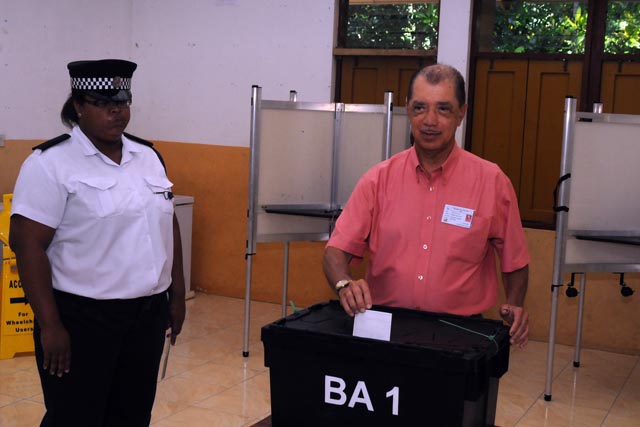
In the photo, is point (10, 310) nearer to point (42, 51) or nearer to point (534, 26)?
point (42, 51)

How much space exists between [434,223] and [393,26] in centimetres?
363

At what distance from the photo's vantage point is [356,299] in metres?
1.68

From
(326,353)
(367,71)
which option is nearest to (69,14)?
(367,71)

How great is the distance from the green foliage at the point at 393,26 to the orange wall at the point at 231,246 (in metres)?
1.12

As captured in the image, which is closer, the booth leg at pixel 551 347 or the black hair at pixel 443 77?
the black hair at pixel 443 77

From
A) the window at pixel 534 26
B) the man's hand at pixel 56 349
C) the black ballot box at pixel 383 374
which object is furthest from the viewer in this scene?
the window at pixel 534 26

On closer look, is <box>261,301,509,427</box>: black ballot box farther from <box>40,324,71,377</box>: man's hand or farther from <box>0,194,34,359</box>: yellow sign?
<box>0,194,34,359</box>: yellow sign

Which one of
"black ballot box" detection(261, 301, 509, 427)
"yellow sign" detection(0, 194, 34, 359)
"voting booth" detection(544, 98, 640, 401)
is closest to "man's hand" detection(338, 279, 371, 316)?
"black ballot box" detection(261, 301, 509, 427)

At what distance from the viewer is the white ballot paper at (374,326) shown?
1568mm

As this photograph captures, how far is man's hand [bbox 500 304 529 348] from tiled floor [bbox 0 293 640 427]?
1968 millimetres

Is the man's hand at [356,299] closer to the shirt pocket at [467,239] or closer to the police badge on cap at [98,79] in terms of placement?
the shirt pocket at [467,239]

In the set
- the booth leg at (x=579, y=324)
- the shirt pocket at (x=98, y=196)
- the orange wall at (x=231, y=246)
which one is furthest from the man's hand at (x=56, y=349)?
the orange wall at (x=231, y=246)

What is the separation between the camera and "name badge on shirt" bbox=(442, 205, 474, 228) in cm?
193

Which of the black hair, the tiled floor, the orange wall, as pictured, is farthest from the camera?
the orange wall
